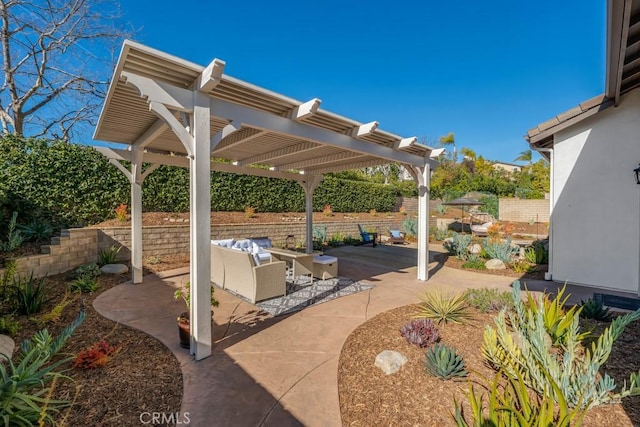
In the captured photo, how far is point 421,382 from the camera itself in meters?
2.94

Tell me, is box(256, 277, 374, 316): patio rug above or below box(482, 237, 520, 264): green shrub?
below

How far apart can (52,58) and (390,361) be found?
16261 mm

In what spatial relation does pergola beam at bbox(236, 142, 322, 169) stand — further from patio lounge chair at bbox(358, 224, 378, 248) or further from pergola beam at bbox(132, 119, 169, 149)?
patio lounge chair at bbox(358, 224, 378, 248)

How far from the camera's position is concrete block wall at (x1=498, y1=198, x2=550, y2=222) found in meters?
20.0

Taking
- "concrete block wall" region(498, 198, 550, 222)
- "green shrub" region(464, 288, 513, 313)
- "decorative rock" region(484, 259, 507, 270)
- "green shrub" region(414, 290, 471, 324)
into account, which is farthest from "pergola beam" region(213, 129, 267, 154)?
"concrete block wall" region(498, 198, 550, 222)

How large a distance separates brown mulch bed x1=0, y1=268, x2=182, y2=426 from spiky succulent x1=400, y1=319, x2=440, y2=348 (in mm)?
2657

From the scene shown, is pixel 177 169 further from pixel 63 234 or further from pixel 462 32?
A: pixel 462 32

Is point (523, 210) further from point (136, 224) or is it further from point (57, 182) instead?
point (57, 182)

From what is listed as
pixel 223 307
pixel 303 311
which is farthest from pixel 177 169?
pixel 303 311

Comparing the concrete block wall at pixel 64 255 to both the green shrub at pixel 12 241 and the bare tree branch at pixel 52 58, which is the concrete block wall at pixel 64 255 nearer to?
the green shrub at pixel 12 241

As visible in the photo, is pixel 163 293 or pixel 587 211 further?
pixel 587 211

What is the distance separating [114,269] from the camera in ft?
23.7

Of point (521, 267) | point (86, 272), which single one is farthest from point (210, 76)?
point (521, 267)

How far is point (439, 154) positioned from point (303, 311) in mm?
5252
